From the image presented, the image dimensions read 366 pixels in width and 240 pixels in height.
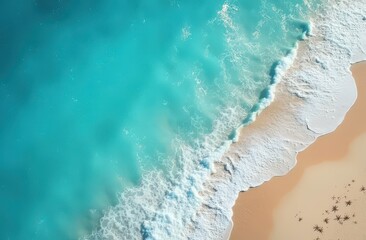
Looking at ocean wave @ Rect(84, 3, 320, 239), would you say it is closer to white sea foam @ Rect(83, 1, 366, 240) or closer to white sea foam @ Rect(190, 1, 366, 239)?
white sea foam @ Rect(83, 1, 366, 240)

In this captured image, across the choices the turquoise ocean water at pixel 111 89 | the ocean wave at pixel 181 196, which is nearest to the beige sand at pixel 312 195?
the ocean wave at pixel 181 196

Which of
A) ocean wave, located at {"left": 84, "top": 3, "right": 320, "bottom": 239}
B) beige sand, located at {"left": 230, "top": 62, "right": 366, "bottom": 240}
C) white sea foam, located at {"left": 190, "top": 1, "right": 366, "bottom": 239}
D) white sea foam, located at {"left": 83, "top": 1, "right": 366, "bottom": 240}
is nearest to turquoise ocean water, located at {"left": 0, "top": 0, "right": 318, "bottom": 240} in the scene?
ocean wave, located at {"left": 84, "top": 3, "right": 320, "bottom": 239}

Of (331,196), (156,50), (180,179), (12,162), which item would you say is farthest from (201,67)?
(12,162)

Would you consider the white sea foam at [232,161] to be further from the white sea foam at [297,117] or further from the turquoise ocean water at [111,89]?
the turquoise ocean water at [111,89]

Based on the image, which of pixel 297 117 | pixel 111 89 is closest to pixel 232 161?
pixel 297 117

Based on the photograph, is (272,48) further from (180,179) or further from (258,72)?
(180,179)
